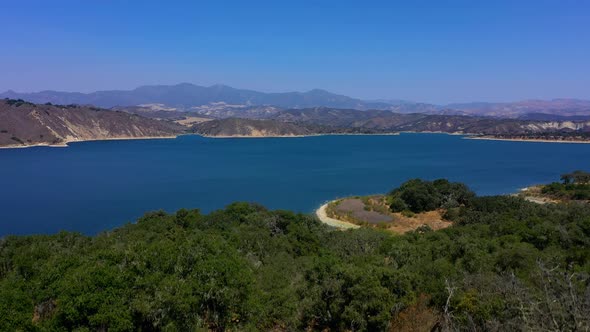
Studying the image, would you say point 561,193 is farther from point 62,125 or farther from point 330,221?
point 62,125

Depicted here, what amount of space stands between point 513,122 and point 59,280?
211 meters

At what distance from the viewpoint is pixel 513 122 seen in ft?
621

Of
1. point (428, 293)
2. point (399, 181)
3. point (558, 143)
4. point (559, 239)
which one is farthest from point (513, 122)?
point (428, 293)

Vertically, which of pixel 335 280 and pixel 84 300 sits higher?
pixel 84 300

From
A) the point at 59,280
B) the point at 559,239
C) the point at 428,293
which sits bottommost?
the point at 559,239

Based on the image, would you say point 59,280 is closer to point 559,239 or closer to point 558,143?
point 559,239

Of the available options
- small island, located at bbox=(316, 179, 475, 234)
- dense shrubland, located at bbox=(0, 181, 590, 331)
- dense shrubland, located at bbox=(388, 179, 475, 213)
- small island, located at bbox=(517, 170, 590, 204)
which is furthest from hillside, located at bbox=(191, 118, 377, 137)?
dense shrubland, located at bbox=(0, 181, 590, 331)

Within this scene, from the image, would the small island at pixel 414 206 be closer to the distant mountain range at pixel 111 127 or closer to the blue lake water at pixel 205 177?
the blue lake water at pixel 205 177

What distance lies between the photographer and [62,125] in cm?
14050

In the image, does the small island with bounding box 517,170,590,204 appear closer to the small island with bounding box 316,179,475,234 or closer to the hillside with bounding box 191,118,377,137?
the small island with bounding box 316,179,475,234

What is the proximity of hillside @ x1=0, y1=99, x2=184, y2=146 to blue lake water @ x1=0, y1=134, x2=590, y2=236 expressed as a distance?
1235cm

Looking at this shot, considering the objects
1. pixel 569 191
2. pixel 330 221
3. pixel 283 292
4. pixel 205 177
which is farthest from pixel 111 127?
pixel 283 292

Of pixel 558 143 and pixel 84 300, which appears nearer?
pixel 84 300

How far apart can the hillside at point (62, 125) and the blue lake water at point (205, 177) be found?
12.3 m
